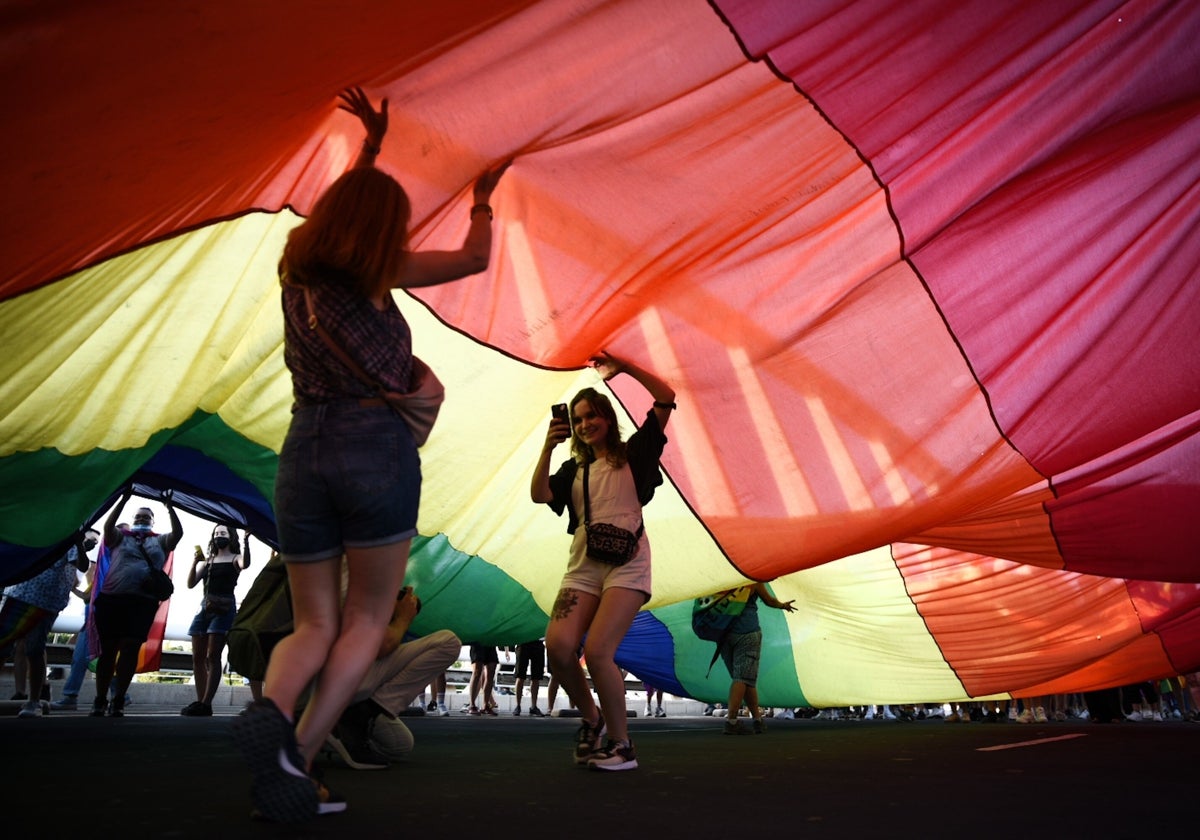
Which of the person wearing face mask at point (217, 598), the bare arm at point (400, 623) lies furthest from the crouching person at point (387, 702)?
the person wearing face mask at point (217, 598)

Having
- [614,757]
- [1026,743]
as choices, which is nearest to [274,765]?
[614,757]

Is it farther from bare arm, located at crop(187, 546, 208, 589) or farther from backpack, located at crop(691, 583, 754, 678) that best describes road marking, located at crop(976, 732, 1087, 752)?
bare arm, located at crop(187, 546, 208, 589)

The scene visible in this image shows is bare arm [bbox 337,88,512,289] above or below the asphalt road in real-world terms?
above

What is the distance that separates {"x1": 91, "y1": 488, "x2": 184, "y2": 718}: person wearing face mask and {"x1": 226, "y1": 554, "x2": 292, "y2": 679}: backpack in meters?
3.09

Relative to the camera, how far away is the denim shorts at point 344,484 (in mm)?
2158

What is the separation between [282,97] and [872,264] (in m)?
2.38

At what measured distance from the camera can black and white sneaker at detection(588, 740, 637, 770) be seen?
11.6 feet

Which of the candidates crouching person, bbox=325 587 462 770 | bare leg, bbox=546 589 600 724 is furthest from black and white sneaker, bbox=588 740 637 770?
A: crouching person, bbox=325 587 462 770

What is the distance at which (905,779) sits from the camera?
3.40 meters

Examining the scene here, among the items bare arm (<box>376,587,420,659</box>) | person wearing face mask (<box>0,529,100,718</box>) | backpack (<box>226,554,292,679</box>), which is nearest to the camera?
backpack (<box>226,554,292,679</box>)

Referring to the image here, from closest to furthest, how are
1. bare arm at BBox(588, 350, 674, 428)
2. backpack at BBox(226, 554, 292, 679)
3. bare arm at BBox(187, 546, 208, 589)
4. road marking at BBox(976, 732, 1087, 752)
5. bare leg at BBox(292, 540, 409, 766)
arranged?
bare leg at BBox(292, 540, 409, 766) < backpack at BBox(226, 554, 292, 679) < bare arm at BBox(588, 350, 674, 428) < road marking at BBox(976, 732, 1087, 752) < bare arm at BBox(187, 546, 208, 589)

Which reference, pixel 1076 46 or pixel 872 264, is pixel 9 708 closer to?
pixel 872 264

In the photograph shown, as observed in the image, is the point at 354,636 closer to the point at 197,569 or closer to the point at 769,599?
the point at 769,599

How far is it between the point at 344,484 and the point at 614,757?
1.85 metres
